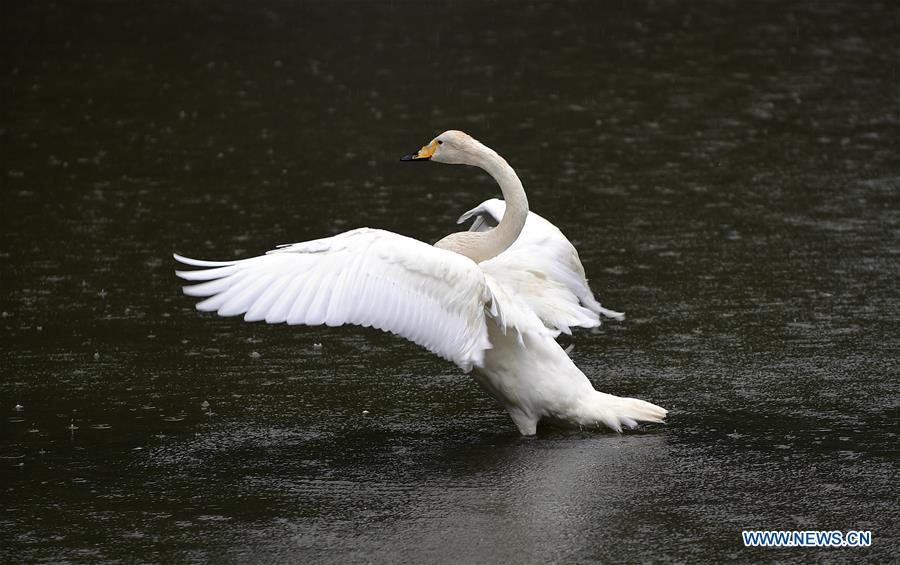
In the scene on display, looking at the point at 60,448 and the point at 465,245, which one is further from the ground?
the point at 465,245

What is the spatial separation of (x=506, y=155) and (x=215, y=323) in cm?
598

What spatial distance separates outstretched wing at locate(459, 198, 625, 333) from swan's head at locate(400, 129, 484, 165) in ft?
1.57

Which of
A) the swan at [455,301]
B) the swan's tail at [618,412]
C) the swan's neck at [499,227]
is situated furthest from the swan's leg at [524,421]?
the swan's neck at [499,227]

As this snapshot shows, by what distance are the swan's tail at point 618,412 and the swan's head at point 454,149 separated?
59.2 inches

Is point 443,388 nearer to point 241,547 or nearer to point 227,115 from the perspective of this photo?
point 241,547

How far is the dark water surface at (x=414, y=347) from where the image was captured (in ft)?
20.8

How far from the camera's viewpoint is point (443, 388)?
8547 mm

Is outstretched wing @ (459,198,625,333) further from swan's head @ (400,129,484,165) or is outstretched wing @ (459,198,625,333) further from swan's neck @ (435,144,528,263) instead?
swan's head @ (400,129,484,165)

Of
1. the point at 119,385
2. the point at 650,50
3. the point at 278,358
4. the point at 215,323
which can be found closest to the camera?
the point at 119,385

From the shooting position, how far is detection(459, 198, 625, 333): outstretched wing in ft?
25.8

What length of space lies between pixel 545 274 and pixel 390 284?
4.90 feet

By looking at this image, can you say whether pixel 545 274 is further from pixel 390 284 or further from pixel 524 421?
pixel 390 284

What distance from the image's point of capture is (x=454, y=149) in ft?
26.5

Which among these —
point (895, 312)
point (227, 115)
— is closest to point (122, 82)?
point (227, 115)
